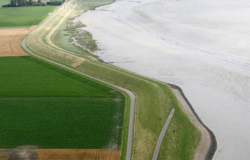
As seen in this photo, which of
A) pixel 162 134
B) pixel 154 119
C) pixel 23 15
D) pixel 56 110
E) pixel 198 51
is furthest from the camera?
pixel 23 15

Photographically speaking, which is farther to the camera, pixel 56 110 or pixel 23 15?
pixel 23 15

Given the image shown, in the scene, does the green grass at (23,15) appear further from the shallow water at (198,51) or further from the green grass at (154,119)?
the green grass at (154,119)

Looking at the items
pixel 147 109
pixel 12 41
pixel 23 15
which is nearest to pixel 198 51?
pixel 147 109

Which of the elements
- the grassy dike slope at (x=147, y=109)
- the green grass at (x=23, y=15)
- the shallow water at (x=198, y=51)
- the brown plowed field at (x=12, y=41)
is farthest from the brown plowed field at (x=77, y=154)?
the green grass at (x=23, y=15)

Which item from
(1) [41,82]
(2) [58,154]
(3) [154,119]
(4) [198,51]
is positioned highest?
(4) [198,51]

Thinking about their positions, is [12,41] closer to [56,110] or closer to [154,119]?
[56,110]

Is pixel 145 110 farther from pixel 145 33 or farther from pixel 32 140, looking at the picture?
pixel 145 33

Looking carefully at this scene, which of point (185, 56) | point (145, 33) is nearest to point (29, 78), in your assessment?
point (185, 56)
